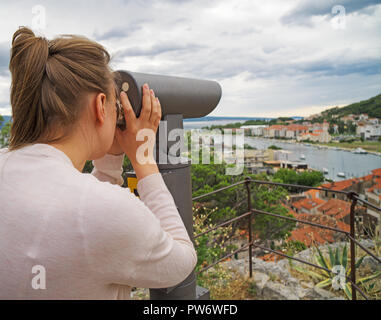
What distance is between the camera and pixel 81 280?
1.76 feet

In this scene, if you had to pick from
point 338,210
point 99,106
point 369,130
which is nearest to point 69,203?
point 99,106

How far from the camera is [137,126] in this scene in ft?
2.72

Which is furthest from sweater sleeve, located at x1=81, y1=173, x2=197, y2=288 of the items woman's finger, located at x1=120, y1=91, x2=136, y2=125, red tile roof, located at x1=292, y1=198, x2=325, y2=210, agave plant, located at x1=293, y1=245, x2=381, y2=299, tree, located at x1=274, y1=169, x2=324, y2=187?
tree, located at x1=274, y1=169, x2=324, y2=187

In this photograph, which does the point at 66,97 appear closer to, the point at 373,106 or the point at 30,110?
the point at 30,110

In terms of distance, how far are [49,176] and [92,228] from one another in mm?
120

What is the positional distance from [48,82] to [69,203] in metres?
0.25

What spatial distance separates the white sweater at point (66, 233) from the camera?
498mm

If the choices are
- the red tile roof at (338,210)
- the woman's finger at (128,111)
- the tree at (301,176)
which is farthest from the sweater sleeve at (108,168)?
the tree at (301,176)

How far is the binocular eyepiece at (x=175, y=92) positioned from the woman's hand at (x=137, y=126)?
3 cm

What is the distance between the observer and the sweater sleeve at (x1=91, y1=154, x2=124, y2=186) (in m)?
0.98

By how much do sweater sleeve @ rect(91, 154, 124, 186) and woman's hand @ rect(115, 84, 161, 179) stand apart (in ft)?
0.44

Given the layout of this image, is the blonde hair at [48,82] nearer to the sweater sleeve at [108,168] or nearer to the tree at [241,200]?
the sweater sleeve at [108,168]

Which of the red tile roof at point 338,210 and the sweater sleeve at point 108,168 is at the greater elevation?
the sweater sleeve at point 108,168
